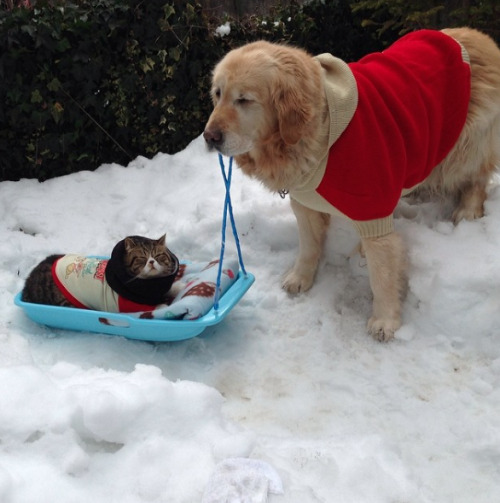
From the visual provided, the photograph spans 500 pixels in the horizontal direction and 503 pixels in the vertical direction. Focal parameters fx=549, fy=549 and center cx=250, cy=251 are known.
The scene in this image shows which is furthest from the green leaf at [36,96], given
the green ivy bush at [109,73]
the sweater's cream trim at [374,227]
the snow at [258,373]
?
the sweater's cream trim at [374,227]

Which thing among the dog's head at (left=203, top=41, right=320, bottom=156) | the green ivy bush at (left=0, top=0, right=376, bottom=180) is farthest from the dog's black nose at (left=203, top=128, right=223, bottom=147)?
the green ivy bush at (left=0, top=0, right=376, bottom=180)

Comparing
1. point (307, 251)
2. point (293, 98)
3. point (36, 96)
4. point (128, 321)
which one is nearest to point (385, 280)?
point (307, 251)

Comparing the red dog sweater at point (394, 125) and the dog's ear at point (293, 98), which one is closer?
the dog's ear at point (293, 98)

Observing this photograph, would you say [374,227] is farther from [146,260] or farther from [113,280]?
[113,280]

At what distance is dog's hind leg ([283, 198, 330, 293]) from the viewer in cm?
307

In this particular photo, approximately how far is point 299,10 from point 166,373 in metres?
3.41

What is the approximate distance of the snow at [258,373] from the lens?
178cm

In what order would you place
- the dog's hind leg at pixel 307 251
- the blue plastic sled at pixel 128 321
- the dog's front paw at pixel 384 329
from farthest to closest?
the dog's hind leg at pixel 307 251 < the dog's front paw at pixel 384 329 < the blue plastic sled at pixel 128 321

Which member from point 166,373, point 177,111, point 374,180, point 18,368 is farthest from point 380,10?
point 18,368

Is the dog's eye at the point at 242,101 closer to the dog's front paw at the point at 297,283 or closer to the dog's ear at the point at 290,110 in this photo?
the dog's ear at the point at 290,110

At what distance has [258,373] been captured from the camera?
262 centimetres

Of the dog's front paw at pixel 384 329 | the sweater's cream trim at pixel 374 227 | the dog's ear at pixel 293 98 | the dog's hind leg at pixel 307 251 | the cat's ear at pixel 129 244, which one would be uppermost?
the dog's ear at pixel 293 98

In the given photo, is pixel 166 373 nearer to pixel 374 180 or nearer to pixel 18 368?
pixel 18 368

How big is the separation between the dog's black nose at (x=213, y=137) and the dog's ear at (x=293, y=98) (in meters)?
0.27
